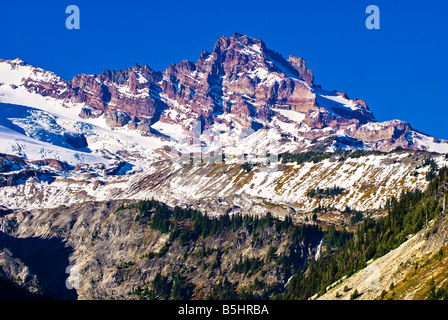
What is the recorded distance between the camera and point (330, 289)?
181 meters

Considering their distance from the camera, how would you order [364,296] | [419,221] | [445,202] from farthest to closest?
[419,221], [445,202], [364,296]

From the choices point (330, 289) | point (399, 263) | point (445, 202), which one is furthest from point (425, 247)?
point (330, 289)
